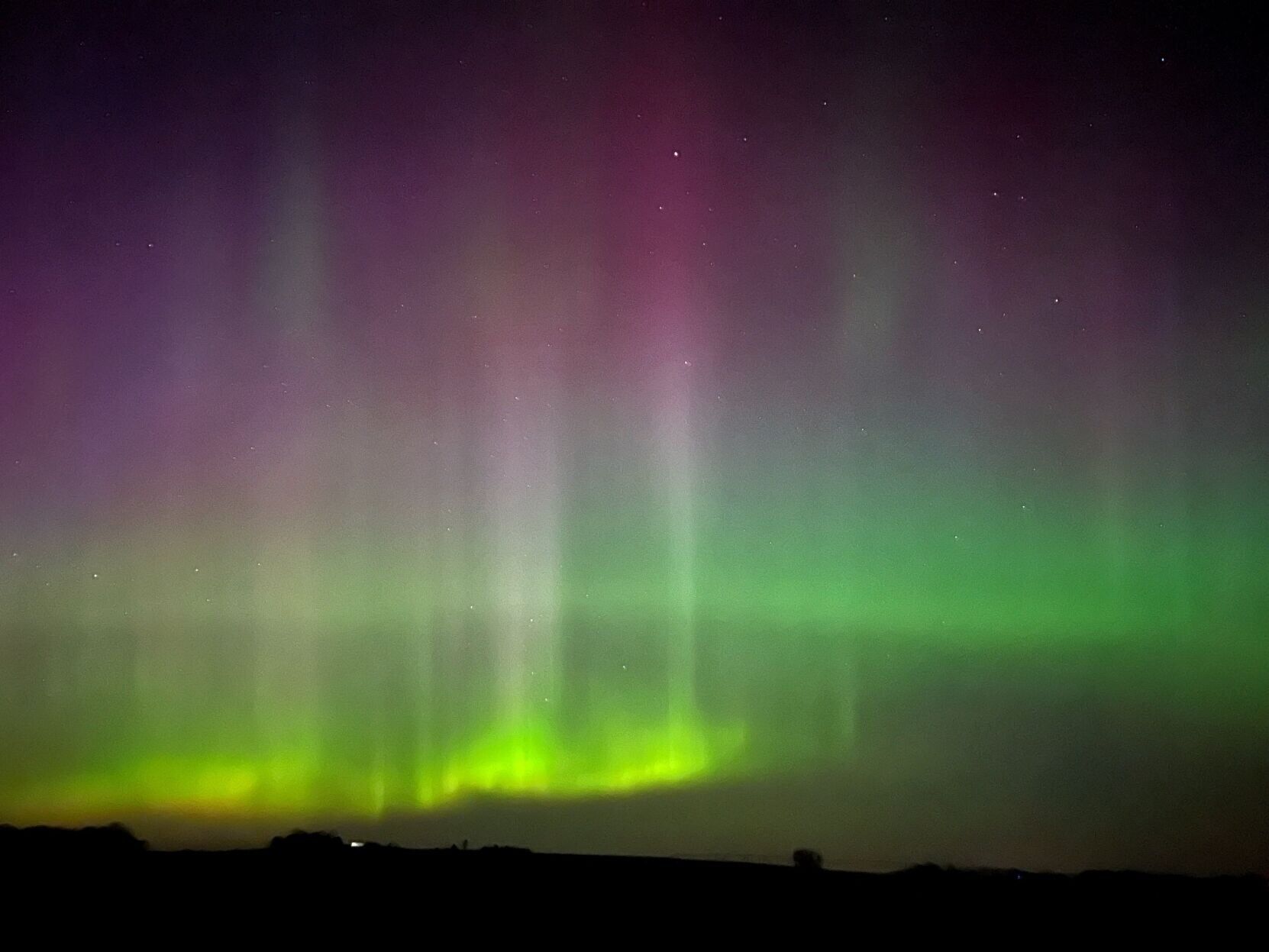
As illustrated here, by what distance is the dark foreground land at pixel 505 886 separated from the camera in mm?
8508

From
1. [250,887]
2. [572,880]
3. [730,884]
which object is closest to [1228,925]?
[730,884]

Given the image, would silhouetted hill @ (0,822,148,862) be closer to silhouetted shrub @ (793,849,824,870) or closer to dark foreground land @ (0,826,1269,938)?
dark foreground land @ (0,826,1269,938)

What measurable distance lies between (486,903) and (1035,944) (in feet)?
14.2

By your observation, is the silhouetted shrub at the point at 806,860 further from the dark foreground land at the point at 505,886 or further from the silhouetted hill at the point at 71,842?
the silhouetted hill at the point at 71,842

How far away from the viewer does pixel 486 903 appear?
8711 mm

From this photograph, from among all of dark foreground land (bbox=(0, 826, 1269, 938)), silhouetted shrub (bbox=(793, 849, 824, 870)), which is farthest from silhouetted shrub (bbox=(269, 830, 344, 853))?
silhouetted shrub (bbox=(793, 849, 824, 870))

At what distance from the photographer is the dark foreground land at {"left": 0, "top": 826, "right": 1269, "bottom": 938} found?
27.9 feet

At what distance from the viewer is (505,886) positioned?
31.0 feet

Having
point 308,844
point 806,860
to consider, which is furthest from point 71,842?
point 806,860

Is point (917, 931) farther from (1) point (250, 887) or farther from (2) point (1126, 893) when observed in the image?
(1) point (250, 887)

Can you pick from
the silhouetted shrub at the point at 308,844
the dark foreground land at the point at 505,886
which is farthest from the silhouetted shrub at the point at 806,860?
the silhouetted shrub at the point at 308,844

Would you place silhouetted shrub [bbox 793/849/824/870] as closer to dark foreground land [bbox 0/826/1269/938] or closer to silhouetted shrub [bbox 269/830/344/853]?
dark foreground land [bbox 0/826/1269/938]

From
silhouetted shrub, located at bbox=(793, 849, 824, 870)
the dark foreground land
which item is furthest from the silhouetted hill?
silhouetted shrub, located at bbox=(793, 849, 824, 870)

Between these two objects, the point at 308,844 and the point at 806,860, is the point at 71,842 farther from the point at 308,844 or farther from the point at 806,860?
the point at 806,860
